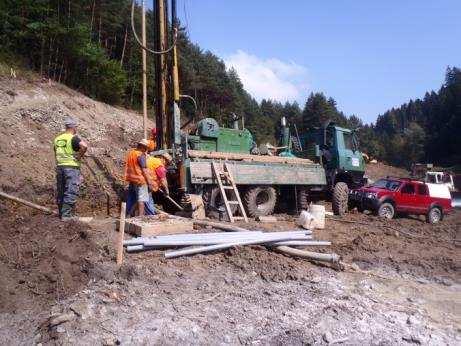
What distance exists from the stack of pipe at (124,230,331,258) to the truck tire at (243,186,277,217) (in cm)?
392

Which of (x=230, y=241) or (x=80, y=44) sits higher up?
(x=80, y=44)

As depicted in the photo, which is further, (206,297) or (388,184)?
(388,184)

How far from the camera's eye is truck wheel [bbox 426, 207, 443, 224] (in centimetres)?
1645

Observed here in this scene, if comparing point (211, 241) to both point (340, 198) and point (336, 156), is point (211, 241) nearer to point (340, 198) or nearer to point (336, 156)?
point (340, 198)

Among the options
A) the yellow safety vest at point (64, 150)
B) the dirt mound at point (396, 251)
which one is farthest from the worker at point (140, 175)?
the dirt mound at point (396, 251)

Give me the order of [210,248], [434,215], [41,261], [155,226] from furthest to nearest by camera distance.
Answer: [434,215] < [155,226] < [210,248] < [41,261]

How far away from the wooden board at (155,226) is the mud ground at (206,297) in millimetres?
382

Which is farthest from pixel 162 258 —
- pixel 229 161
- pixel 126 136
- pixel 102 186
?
pixel 126 136

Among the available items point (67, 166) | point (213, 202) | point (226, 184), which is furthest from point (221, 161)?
point (67, 166)

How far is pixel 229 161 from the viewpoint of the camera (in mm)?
11258

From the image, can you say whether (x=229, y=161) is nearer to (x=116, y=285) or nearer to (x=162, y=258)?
(x=162, y=258)

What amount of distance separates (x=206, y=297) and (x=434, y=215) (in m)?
13.9

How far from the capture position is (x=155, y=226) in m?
7.06

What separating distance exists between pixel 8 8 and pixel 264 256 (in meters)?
22.4
